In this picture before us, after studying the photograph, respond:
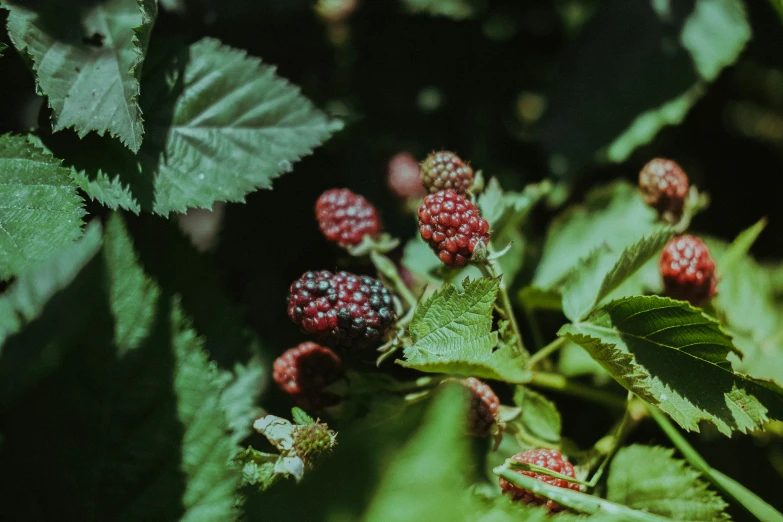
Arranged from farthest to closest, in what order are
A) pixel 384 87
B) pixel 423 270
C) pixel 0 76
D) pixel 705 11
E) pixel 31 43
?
pixel 384 87 → pixel 705 11 → pixel 423 270 → pixel 0 76 → pixel 31 43

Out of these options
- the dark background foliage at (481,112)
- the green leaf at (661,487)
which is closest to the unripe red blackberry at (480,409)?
the green leaf at (661,487)

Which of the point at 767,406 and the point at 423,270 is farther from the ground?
the point at 423,270

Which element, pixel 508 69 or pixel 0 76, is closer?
Answer: pixel 0 76

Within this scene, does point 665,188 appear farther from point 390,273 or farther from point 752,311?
point 390,273

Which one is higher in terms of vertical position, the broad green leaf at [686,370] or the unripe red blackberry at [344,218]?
the unripe red blackberry at [344,218]

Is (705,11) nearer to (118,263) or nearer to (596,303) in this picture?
(596,303)

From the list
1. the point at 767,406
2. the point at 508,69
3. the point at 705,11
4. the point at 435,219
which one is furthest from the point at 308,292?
the point at 705,11

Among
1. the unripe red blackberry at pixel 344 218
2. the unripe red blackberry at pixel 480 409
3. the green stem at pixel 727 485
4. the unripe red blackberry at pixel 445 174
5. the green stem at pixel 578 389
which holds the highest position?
the unripe red blackberry at pixel 445 174

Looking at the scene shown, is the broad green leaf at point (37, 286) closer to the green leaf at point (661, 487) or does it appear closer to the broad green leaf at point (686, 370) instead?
the broad green leaf at point (686, 370)

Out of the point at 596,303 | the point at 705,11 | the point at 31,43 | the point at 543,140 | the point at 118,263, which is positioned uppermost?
the point at 31,43
